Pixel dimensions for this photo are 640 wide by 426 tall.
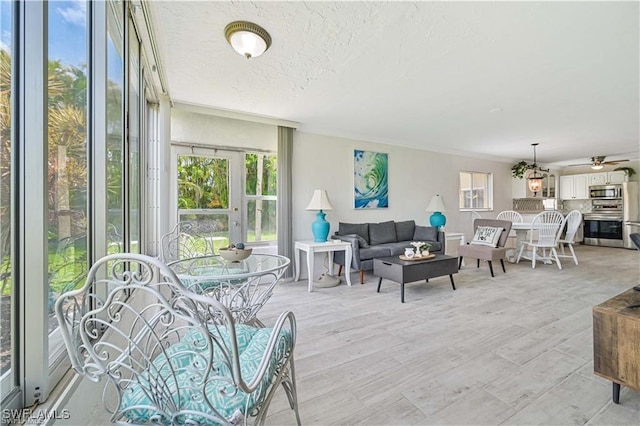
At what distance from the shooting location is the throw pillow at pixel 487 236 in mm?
4480

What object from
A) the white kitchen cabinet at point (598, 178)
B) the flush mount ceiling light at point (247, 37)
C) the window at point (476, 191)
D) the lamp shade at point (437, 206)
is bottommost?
the lamp shade at point (437, 206)

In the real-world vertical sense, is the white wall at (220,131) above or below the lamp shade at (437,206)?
above

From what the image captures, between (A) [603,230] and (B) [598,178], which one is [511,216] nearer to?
(A) [603,230]

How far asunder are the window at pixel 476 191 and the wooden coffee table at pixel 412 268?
3.39 meters

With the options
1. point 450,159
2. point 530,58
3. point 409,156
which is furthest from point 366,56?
point 450,159

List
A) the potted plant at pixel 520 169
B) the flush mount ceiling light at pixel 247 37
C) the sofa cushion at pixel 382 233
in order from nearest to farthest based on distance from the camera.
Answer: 1. the flush mount ceiling light at pixel 247 37
2. the sofa cushion at pixel 382 233
3. the potted plant at pixel 520 169

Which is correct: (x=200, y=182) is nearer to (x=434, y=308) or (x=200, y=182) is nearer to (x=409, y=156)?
(x=434, y=308)

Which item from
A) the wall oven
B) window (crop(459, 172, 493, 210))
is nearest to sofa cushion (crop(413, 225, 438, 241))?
window (crop(459, 172, 493, 210))

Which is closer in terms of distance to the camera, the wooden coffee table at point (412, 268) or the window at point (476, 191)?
the wooden coffee table at point (412, 268)

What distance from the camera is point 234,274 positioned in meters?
1.77

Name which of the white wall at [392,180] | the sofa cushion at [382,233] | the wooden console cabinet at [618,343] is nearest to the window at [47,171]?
the wooden console cabinet at [618,343]

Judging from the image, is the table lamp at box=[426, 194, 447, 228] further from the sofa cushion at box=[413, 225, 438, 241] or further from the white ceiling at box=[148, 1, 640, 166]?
the white ceiling at box=[148, 1, 640, 166]

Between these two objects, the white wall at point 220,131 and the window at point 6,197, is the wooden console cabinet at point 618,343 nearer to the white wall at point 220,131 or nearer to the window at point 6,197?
the window at point 6,197

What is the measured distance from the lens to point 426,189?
580cm
